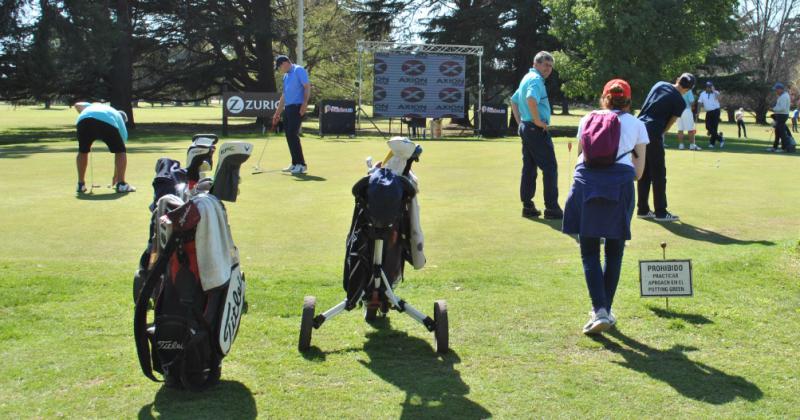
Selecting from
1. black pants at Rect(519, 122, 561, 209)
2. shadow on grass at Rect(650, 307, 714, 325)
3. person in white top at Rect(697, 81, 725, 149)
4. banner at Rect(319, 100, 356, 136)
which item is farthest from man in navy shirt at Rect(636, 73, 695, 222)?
banner at Rect(319, 100, 356, 136)

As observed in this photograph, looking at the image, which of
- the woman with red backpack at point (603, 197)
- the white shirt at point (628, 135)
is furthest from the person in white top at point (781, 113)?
the woman with red backpack at point (603, 197)

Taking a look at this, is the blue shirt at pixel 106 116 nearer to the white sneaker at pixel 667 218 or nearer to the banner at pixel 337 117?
the white sneaker at pixel 667 218

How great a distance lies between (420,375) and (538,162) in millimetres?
6008

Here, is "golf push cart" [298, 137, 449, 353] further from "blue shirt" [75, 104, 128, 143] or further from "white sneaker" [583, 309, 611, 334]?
"blue shirt" [75, 104, 128, 143]

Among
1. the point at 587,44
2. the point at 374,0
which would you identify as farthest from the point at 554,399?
the point at 374,0

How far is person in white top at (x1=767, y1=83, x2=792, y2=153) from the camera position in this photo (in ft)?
71.3

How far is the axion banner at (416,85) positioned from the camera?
31.1 metres

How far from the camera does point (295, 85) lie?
14688 millimetres

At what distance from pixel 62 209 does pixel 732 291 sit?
8.43 m

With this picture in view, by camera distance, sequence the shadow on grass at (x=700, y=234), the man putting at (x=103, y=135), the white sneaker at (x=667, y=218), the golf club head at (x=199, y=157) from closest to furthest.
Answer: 1. the golf club head at (x=199, y=157)
2. the shadow on grass at (x=700, y=234)
3. the white sneaker at (x=667, y=218)
4. the man putting at (x=103, y=135)

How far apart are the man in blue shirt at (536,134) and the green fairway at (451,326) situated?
35 centimetres

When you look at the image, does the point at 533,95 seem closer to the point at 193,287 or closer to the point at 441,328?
the point at 441,328

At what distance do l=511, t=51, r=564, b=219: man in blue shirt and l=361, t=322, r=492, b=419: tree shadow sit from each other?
5.04 metres

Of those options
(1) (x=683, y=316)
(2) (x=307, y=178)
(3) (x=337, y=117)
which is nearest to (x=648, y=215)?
(1) (x=683, y=316)
